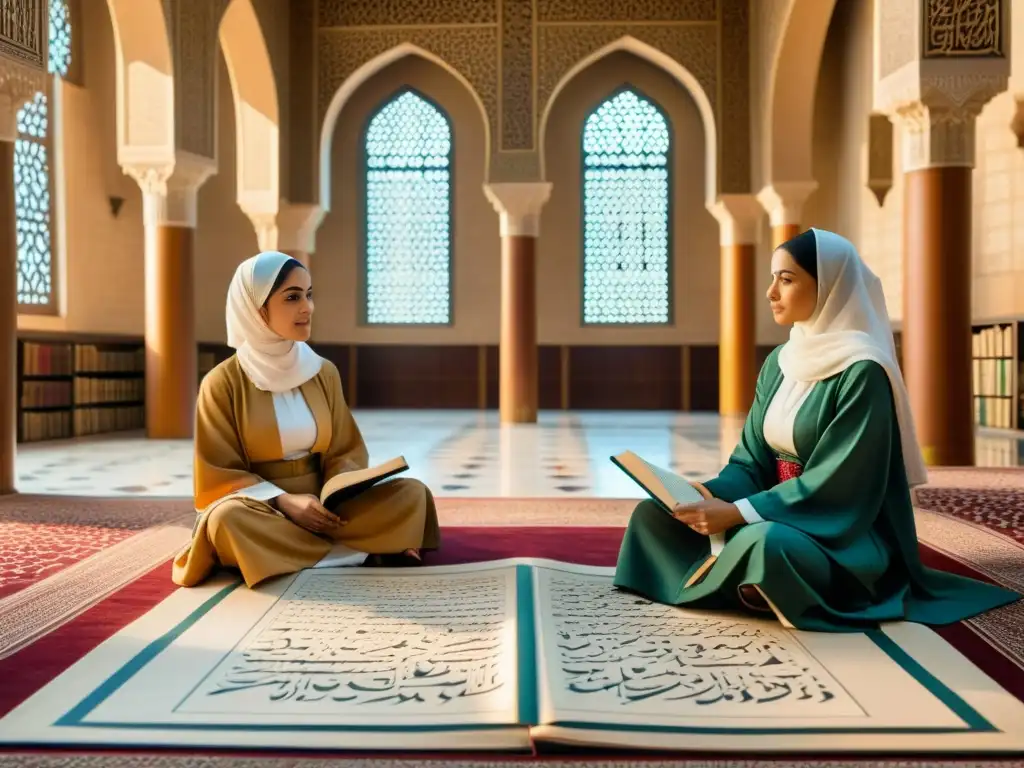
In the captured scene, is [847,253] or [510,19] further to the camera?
[510,19]

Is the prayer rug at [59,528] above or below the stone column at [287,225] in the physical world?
below

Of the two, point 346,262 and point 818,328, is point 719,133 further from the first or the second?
point 818,328

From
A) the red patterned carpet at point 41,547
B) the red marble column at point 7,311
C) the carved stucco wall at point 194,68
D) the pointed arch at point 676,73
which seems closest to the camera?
the red patterned carpet at point 41,547

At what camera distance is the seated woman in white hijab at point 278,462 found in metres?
2.84

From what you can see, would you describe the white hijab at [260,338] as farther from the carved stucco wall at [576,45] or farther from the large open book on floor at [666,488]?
the carved stucco wall at [576,45]

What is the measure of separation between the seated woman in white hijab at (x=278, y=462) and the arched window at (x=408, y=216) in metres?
9.86

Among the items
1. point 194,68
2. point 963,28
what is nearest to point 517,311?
point 194,68

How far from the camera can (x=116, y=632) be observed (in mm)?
2396

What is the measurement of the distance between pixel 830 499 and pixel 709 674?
0.62 meters

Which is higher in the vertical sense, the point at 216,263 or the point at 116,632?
the point at 216,263

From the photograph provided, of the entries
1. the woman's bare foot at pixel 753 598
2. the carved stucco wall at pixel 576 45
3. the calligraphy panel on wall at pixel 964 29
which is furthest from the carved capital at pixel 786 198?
the woman's bare foot at pixel 753 598

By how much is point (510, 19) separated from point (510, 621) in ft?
29.8

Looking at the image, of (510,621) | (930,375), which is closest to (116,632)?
(510,621)

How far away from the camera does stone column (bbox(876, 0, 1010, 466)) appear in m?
5.88
